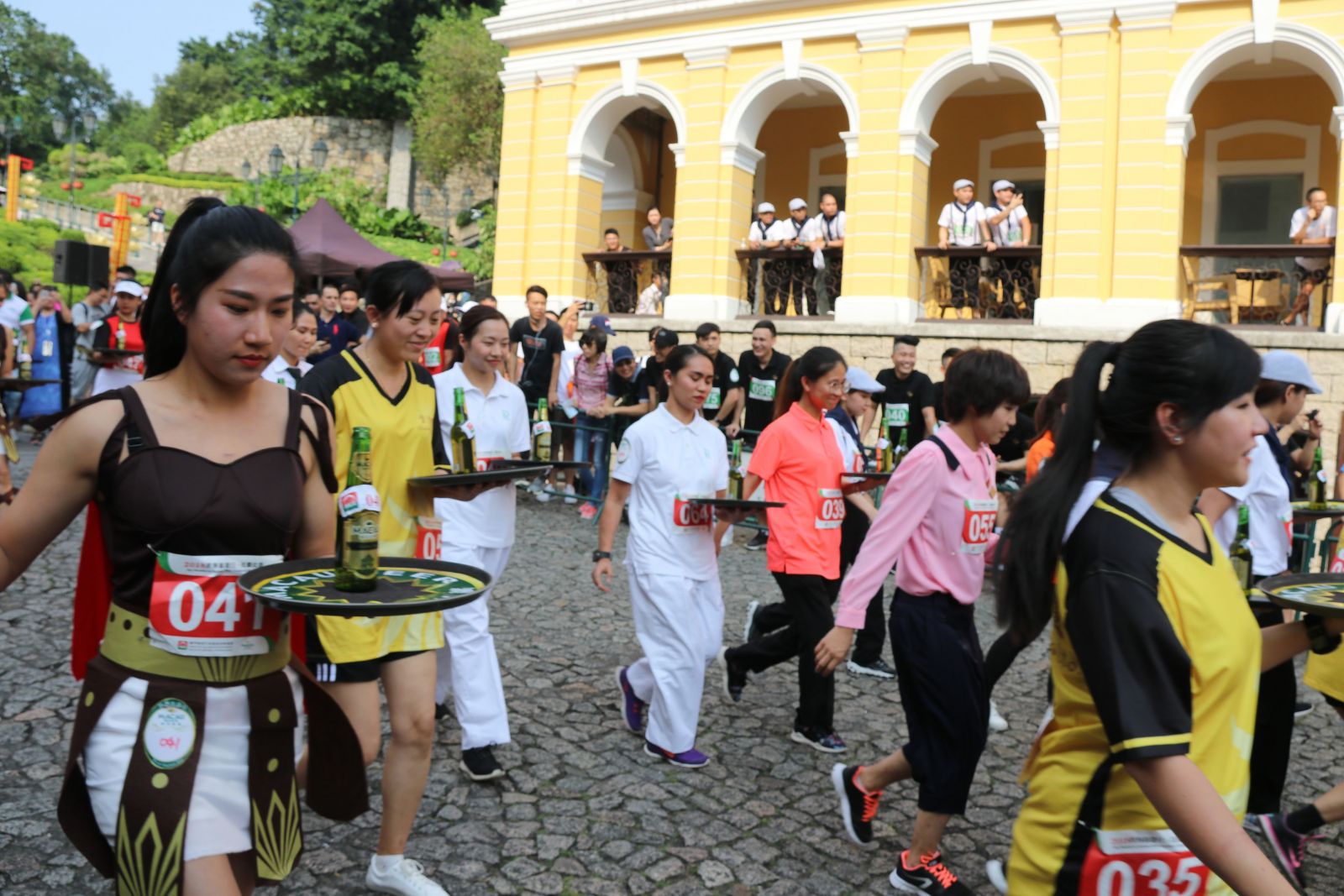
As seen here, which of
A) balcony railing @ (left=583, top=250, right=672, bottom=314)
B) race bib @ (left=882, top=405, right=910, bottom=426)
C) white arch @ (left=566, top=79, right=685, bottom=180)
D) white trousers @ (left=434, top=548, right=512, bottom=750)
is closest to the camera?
white trousers @ (left=434, top=548, right=512, bottom=750)

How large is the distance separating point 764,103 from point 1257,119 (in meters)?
7.85

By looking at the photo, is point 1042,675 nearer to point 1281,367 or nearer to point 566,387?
point 1281,367

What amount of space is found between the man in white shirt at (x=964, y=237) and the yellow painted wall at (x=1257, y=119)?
12.2 ft

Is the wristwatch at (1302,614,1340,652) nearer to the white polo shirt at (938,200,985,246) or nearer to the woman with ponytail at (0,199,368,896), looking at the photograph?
the woman with ponytail at (0,199,368,896)

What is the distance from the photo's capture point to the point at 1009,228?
1705 centimetres

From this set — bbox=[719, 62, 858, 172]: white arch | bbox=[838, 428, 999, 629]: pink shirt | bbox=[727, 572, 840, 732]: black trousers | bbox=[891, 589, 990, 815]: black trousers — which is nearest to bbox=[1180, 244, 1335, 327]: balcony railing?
bbox=[719, 62, 858, 172]: white arch

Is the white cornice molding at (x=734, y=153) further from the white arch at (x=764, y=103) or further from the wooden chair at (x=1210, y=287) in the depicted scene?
the wooden chair at (x=1210, y=287)

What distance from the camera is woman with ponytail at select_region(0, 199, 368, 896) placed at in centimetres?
224

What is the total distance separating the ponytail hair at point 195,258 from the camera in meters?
2.33

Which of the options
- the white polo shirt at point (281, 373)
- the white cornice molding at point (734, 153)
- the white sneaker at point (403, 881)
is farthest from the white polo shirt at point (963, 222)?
the white sneaker at point (403, 881)

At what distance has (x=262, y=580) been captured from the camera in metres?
2.25

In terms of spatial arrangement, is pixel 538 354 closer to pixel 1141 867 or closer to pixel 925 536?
pixel 925 536

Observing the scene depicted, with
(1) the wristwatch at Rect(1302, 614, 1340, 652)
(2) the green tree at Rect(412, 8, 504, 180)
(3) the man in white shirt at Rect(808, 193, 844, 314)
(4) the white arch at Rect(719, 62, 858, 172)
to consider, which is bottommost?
(1) the wristwatch at Rect(1302, 614, 1340, 652)

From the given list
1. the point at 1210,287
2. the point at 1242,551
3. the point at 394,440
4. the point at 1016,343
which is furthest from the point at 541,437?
the point at 1210,287
